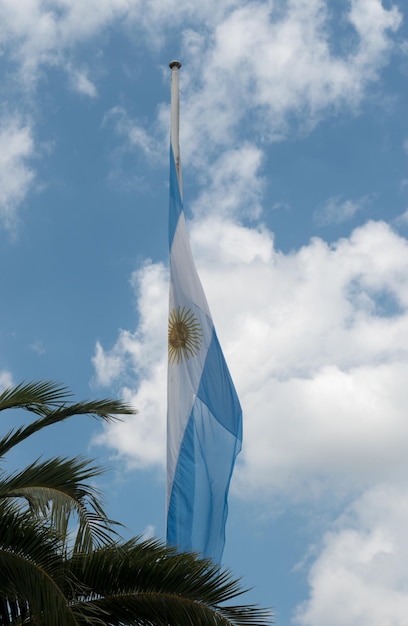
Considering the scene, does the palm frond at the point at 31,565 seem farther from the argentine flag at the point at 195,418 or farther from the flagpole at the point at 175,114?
the flagpole at the point at 175,114

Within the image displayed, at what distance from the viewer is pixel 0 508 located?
891cm

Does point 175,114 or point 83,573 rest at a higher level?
point 175,114

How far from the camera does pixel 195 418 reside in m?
14.8

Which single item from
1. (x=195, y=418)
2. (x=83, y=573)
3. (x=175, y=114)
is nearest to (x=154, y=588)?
(x=83, y=573)

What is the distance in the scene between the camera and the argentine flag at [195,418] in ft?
45.9

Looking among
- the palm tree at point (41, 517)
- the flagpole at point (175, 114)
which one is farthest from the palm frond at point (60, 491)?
the flagpole at point (175, 114)

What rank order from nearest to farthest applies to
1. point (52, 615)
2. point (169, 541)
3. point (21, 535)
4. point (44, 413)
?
1. point (52, 615)
2. point (21, 535)
3. point (44, 413)
4. point (169, 541)

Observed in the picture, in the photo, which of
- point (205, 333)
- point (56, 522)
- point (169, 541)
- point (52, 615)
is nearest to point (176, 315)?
point (205, 333)

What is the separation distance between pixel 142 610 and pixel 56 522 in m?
1.18

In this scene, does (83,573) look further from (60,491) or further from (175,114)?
(175,114)

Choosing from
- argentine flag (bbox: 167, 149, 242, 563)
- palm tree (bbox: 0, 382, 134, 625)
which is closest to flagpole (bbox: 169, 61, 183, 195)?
argentine flag (bbox: 167, 149, 242, 563)

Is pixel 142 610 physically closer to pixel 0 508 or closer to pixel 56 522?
pixel 56 522

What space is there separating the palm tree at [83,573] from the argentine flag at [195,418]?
360 cm

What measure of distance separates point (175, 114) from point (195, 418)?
5693 millimetres
